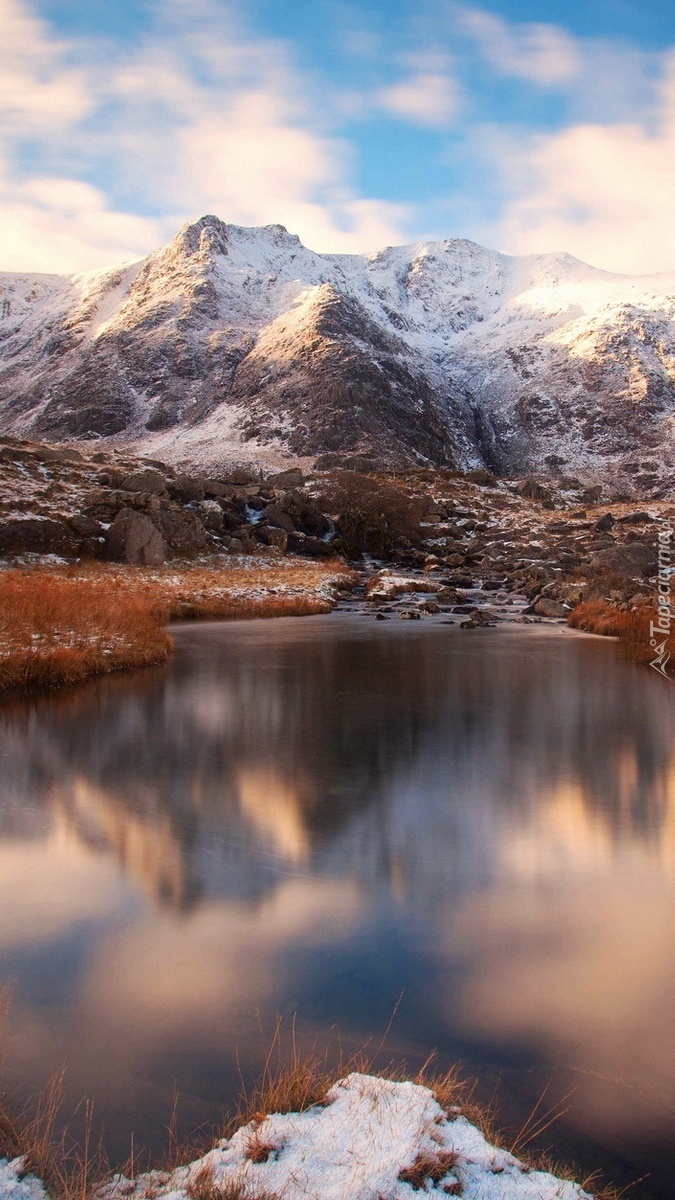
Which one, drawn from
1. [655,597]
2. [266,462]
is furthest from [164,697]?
[266,462]

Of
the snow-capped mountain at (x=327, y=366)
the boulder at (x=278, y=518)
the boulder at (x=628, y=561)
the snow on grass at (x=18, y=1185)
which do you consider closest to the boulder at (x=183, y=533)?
the boulder at (x=278, y=518)

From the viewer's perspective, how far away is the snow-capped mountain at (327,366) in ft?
350

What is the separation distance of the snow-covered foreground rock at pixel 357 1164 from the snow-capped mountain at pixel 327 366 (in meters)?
86.1

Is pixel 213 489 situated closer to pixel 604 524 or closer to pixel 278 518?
pixel 278 518

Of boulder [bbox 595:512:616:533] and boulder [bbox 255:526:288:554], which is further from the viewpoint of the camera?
boulder [bbox 595:512:616:533]

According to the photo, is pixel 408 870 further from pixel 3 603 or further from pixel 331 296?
pixel 331 296

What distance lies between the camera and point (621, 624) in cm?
2353

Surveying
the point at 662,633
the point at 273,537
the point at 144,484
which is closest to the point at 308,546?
the point at 273,537

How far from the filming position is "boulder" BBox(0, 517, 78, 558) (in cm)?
3403

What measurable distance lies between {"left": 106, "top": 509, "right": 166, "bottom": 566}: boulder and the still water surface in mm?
22431

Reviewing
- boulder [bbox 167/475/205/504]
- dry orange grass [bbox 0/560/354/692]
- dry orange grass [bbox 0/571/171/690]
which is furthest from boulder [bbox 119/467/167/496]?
dry orange grass [bbox 0/571/171/690]

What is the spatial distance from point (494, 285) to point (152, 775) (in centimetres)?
19082

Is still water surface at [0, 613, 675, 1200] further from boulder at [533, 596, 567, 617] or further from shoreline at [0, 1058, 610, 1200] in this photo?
boulder at [533, 596, 567, 617]

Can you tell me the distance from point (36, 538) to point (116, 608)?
16.4 meters
